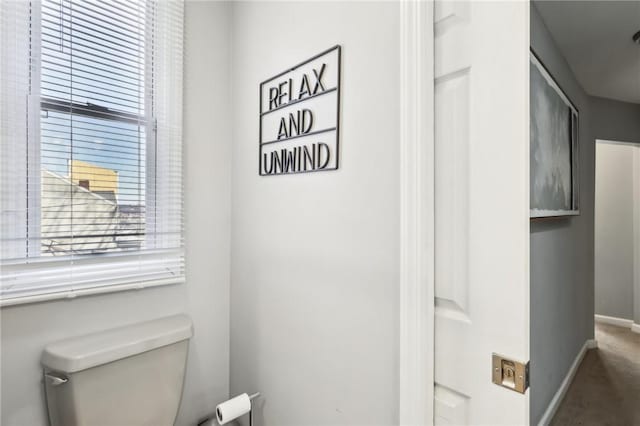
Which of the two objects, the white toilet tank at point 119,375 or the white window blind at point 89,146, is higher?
the white window blind at point 89,146

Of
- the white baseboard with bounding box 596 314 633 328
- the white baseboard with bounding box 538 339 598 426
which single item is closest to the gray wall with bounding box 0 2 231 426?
the white baseboard with bounding box 538 339 598 426

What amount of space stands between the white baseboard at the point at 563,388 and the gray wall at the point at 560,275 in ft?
0.15

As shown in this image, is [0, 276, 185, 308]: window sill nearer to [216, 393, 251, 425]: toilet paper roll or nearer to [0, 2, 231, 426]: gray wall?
[0, 2, 231, 426]: gray wall

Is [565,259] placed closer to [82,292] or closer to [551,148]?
[551,148]

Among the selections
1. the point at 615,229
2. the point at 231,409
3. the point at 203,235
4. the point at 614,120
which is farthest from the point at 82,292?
the point at 615,229

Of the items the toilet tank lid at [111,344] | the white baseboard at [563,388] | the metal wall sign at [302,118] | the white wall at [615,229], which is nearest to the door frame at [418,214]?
the metal wall sign at [302,118]

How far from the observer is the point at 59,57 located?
3.78ft

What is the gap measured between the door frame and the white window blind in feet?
3.38

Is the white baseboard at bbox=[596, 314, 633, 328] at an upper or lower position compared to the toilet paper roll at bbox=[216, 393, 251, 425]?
lower

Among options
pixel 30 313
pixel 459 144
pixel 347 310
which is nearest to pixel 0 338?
pixel 30 313

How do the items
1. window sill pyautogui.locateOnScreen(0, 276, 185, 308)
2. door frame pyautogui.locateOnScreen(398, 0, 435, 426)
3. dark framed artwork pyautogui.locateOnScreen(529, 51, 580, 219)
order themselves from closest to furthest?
1. door frame pyautogui.locateOnScreen(398, 0, 435, 426)
2. window sill pyautogui.locateOnScreen(0, 276, 185, 308)
3. dark framed artwork pyautogui.locateOnScreen(529, 51, 580, 219)

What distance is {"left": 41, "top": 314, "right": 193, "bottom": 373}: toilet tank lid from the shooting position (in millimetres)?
1041

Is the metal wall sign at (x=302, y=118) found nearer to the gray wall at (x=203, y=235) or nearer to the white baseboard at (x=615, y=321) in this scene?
the gray wall at (x=203, y=235)

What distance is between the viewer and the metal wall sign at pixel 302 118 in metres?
1.10
